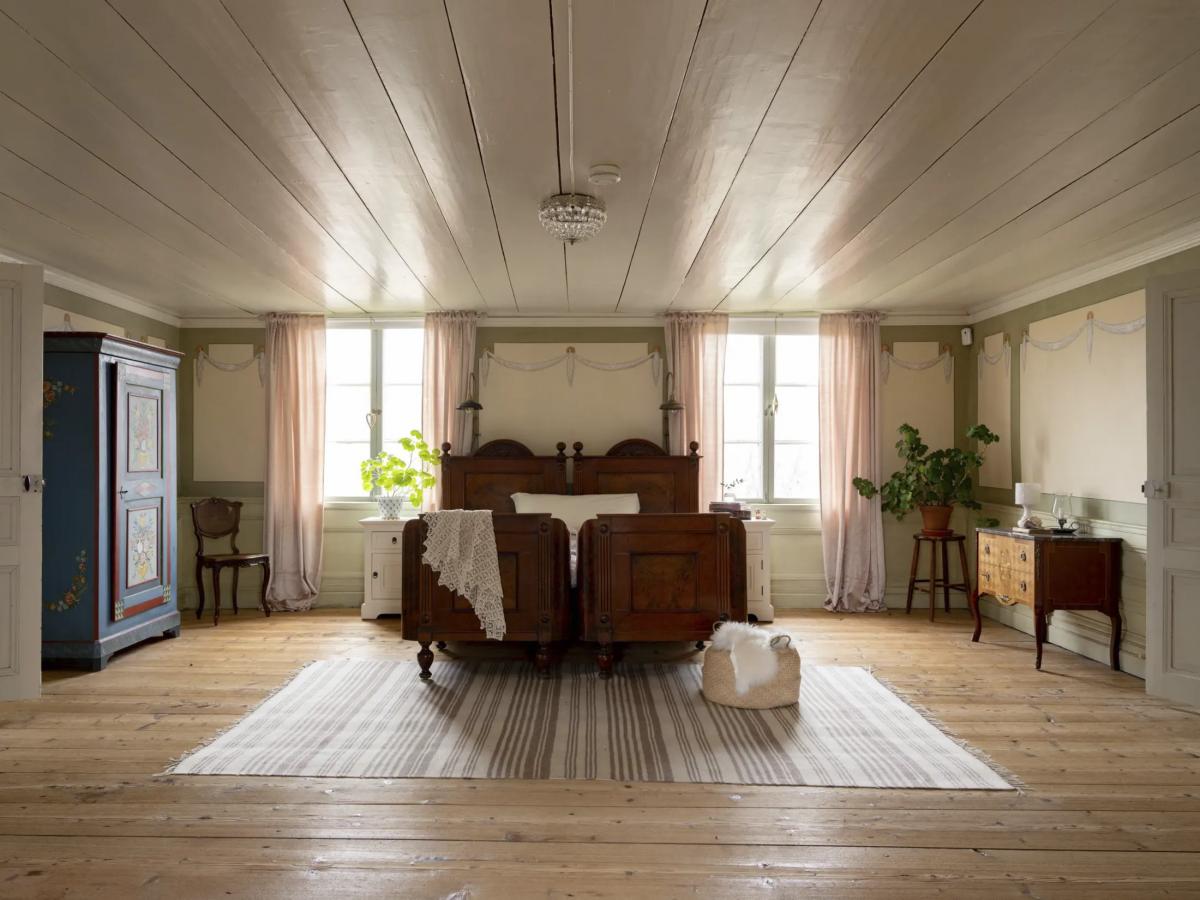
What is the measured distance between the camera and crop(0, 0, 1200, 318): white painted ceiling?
231 centimetres

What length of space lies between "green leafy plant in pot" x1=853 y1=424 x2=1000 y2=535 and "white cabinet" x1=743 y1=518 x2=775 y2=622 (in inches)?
40.8

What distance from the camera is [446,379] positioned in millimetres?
6895

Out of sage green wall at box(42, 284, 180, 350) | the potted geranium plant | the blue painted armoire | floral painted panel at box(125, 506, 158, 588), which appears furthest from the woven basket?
sage green wall at box(42, 284, 180, 350)

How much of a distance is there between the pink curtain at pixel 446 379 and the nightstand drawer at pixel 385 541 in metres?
0.44

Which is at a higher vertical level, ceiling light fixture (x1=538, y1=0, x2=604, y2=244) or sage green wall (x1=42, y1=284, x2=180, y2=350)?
ceiling light fixture (x1=538, y1=0, x2=604, y2=244)

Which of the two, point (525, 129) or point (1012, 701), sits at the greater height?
point (525, 129)

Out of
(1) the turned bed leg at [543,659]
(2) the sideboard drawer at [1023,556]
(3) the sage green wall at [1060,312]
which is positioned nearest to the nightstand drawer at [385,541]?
(1) the turned bed leg at [543,659]

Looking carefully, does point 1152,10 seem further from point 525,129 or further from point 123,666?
point 123,666

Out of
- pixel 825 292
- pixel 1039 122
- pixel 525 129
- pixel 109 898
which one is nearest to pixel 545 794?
pixel 109 898

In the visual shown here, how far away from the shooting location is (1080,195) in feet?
12.5

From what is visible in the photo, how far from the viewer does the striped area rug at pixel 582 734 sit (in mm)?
3273

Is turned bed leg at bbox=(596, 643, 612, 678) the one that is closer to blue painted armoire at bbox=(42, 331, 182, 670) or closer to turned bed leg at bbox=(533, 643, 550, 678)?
turned bed leg at bbox=(533, 643, 550, 678)

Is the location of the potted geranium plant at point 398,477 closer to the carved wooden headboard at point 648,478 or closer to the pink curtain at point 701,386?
the carved wooden headboard at point 648,478

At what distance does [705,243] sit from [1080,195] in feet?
6.17
